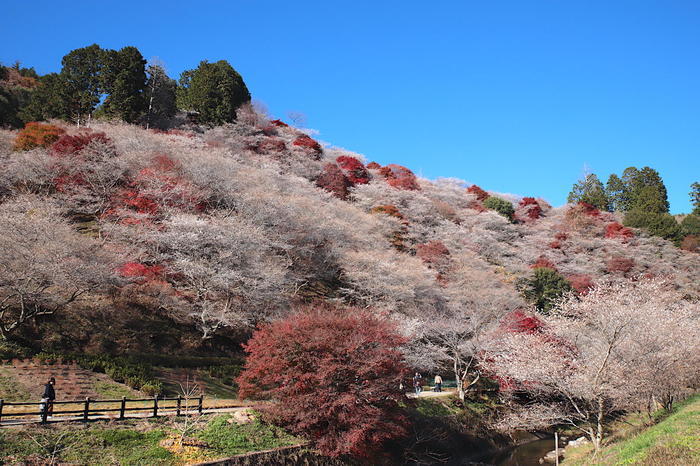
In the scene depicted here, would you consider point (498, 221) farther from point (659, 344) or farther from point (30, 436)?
point (30, 436)

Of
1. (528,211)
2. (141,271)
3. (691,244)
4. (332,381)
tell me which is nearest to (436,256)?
(141,271)

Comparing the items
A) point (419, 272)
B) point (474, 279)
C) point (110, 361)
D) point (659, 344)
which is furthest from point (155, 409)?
point (474, 279)

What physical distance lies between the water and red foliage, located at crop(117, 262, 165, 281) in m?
19.5

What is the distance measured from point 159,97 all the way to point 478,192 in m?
47.3

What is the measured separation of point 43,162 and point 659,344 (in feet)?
122

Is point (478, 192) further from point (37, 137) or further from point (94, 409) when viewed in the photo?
point (94, 409)

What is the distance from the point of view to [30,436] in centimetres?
1219

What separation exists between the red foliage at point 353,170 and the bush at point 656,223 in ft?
120

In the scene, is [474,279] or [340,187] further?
[340,187]

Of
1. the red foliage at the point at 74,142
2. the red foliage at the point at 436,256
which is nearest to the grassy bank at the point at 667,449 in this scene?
the red foliage at the point at 436,256

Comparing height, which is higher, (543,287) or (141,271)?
(141,271)

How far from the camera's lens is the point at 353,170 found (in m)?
61.7

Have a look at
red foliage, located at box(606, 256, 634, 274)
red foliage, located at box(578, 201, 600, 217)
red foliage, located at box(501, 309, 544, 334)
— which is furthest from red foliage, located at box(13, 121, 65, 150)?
red foliage, located at box(578, 201, 600, 217)

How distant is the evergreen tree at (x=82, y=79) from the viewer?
1740 inches
